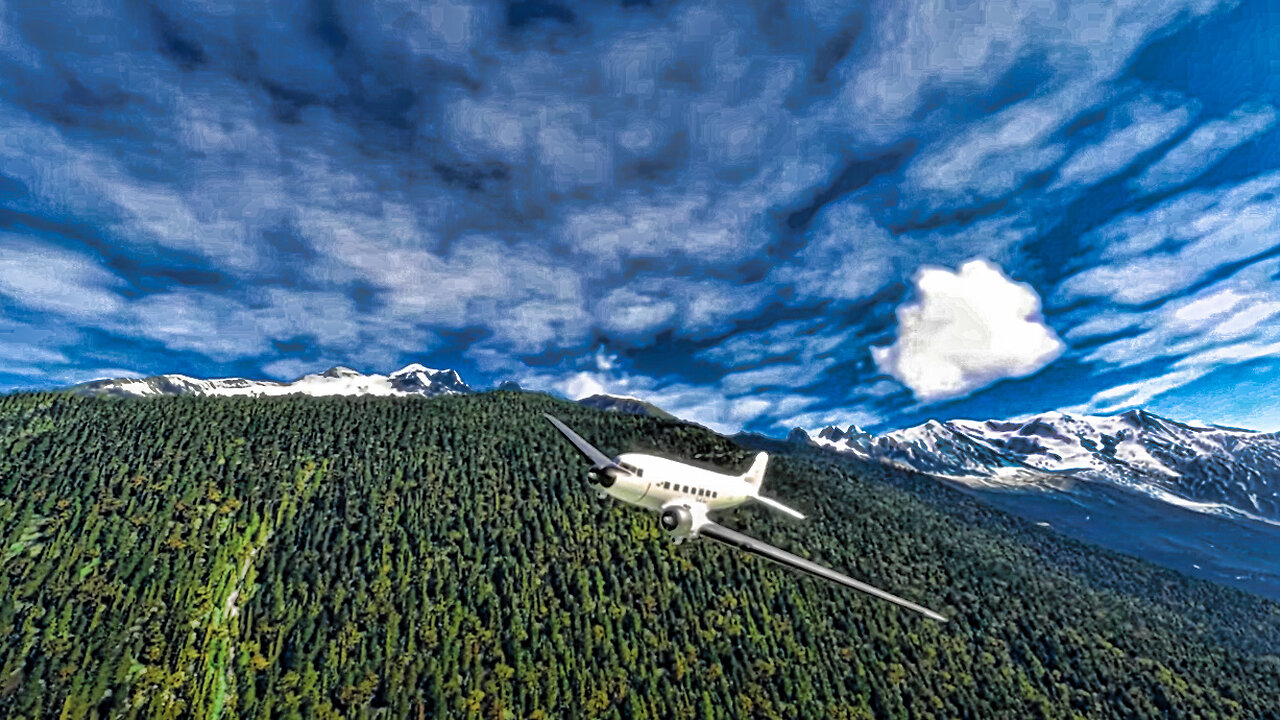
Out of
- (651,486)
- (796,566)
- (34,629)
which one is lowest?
(34,629)

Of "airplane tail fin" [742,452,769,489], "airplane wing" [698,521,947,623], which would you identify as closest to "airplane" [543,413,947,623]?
"airplane wing" [698,521,947,623]

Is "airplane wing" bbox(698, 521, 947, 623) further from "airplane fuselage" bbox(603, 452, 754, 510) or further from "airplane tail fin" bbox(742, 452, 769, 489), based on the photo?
"airplane tail fin" bbox(742, 452, 769, 489)

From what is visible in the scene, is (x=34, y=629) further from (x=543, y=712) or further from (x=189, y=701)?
(x=543, y=712)

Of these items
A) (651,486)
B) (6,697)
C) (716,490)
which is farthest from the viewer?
(6,697)

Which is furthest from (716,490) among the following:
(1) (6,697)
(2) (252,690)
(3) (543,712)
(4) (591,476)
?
(1) (6,697)

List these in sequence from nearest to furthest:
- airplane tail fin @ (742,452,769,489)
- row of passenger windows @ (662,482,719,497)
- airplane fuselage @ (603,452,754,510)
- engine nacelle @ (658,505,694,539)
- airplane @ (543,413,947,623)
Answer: airplane @ (543,413,947,623)
engine nacelle @ (658,505,694,539)
airplane fuselage @ (603,452,754,510)
row of passenger windows @ (662,482,719,497)
airplane tail fin @ (742,452,769,489)

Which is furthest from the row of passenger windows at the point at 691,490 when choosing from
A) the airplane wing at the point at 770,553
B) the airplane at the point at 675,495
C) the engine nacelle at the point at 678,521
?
the airplane wing at the point at 770,553

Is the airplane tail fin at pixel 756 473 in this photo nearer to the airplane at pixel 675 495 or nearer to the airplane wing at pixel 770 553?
the airplane at pixel 675 495
